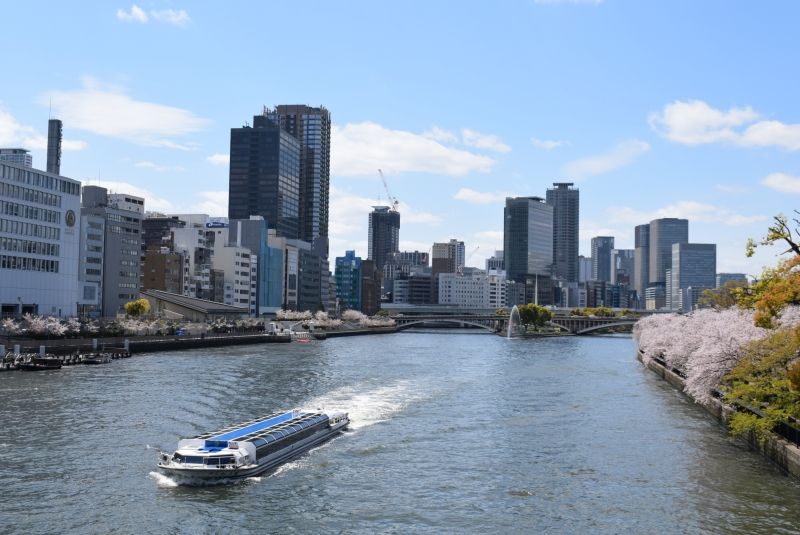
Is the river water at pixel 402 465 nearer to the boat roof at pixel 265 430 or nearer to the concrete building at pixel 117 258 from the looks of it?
the boat roof at pixel 265 430

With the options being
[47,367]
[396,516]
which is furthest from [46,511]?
[47,367]

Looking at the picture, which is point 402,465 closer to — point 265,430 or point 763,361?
point 265,430

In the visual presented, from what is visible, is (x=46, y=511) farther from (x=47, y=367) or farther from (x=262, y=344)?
(x=262, y=344)

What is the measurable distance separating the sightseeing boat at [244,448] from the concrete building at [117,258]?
465 feet

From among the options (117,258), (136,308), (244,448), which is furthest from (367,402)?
(117,258)

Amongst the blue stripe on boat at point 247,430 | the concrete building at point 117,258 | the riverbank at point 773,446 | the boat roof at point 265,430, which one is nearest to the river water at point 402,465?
the riverbank at point 773,446

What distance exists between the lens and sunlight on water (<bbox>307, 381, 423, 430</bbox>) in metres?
58.8

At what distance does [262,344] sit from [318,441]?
11989 centimetres

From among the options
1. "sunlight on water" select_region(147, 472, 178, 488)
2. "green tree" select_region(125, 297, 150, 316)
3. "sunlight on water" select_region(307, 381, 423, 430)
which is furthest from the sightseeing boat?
"green tree" select_region(125, 297, 150, 316)

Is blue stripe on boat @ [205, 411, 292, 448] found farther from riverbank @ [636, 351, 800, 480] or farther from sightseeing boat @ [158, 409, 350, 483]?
riverbank @ [636, 351, 800, 480]

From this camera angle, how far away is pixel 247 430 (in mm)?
44031

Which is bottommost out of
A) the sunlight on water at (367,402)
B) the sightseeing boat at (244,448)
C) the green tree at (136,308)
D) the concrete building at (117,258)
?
the sunlight on water at (367,402)

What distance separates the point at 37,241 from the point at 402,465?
108 meters

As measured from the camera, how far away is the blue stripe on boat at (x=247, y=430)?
39781 mm
